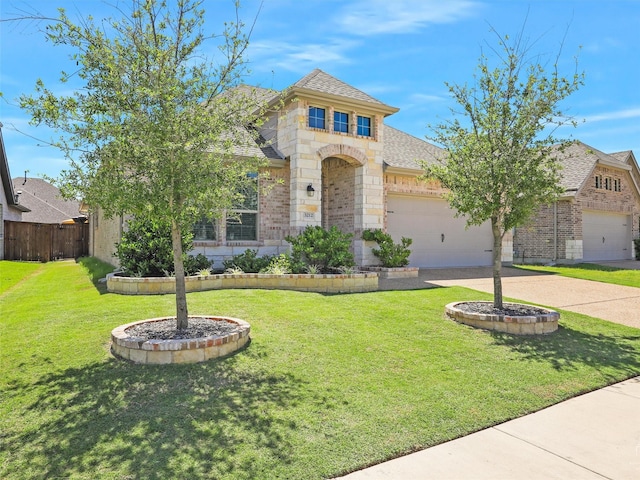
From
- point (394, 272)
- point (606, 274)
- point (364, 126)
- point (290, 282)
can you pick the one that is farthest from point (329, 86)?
point (606, 274)

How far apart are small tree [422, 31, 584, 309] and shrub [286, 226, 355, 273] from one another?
404 centimetres

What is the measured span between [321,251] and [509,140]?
5.31m

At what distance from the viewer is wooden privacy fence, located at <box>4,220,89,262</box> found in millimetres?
19719

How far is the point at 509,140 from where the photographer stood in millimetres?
7004

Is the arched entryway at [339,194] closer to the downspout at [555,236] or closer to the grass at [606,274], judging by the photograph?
the grass at [606,274]

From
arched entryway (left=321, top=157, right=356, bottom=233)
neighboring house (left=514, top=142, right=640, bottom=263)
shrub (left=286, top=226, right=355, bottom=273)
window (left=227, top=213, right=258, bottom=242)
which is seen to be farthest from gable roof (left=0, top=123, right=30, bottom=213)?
neighboring house (left=514, top=142, right=640, bottom=263)

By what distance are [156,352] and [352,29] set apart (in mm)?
7295

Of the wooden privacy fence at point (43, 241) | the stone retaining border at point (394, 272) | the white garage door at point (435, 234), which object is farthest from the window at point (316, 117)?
the wooden privacy fence at point (43, 241)

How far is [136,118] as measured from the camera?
15.6 ft

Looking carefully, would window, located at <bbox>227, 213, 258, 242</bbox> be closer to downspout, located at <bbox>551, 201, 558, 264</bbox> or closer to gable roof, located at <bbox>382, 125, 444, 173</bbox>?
gable roof, located at <bbox>382, 125, 444, 173</bbox>

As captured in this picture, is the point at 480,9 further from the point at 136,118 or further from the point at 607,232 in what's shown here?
the point at 607,232

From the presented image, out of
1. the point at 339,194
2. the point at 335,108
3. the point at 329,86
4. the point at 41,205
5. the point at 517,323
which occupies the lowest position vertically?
the point at 517,323

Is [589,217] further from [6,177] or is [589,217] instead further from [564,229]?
[6,177]

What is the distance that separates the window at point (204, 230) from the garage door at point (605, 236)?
17.0 m
